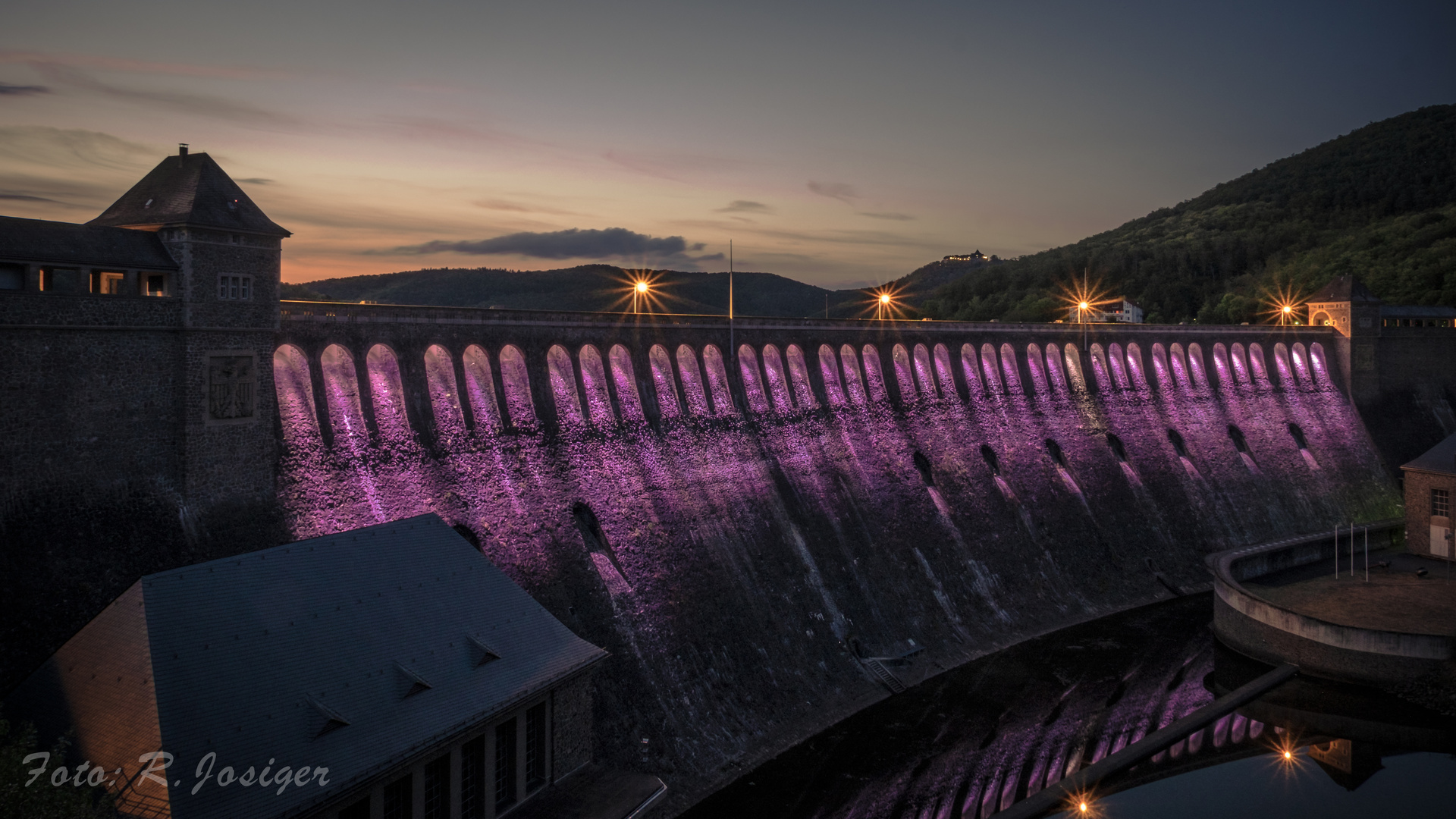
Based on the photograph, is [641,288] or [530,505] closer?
[530,505]

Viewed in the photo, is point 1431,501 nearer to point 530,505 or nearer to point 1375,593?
point 1375,593

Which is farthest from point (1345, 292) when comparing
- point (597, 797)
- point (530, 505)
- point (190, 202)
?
point (190, 202)

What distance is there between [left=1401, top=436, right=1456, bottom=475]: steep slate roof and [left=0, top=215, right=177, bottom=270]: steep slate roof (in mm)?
54723

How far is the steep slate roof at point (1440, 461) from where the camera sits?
45.9m

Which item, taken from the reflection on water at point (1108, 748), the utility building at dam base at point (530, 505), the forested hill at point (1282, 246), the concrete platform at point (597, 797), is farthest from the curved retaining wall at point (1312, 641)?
the forested hill at point (1282, 246)

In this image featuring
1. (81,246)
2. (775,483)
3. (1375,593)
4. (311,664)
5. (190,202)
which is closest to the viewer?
(311,664)

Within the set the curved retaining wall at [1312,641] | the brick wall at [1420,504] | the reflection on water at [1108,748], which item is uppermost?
the brick wall at [1420,504]

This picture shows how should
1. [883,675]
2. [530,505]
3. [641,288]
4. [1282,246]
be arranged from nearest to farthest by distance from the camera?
[530,505], [883,675], [641,288], [1282,246]

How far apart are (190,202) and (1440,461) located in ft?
183

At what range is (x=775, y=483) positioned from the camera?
129 feet

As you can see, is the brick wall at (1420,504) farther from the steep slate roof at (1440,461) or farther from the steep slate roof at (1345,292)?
the steep slate roof at (1345,292)

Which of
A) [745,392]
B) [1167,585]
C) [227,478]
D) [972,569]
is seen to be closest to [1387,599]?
[1167,585]

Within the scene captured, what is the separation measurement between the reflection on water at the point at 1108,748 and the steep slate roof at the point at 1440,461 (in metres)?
17.4

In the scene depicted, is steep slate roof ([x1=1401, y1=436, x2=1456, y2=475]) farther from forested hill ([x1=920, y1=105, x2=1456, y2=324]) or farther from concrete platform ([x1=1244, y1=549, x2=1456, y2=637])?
forested hill ([x1=920, y1=105, x2=1456, y2=324])
